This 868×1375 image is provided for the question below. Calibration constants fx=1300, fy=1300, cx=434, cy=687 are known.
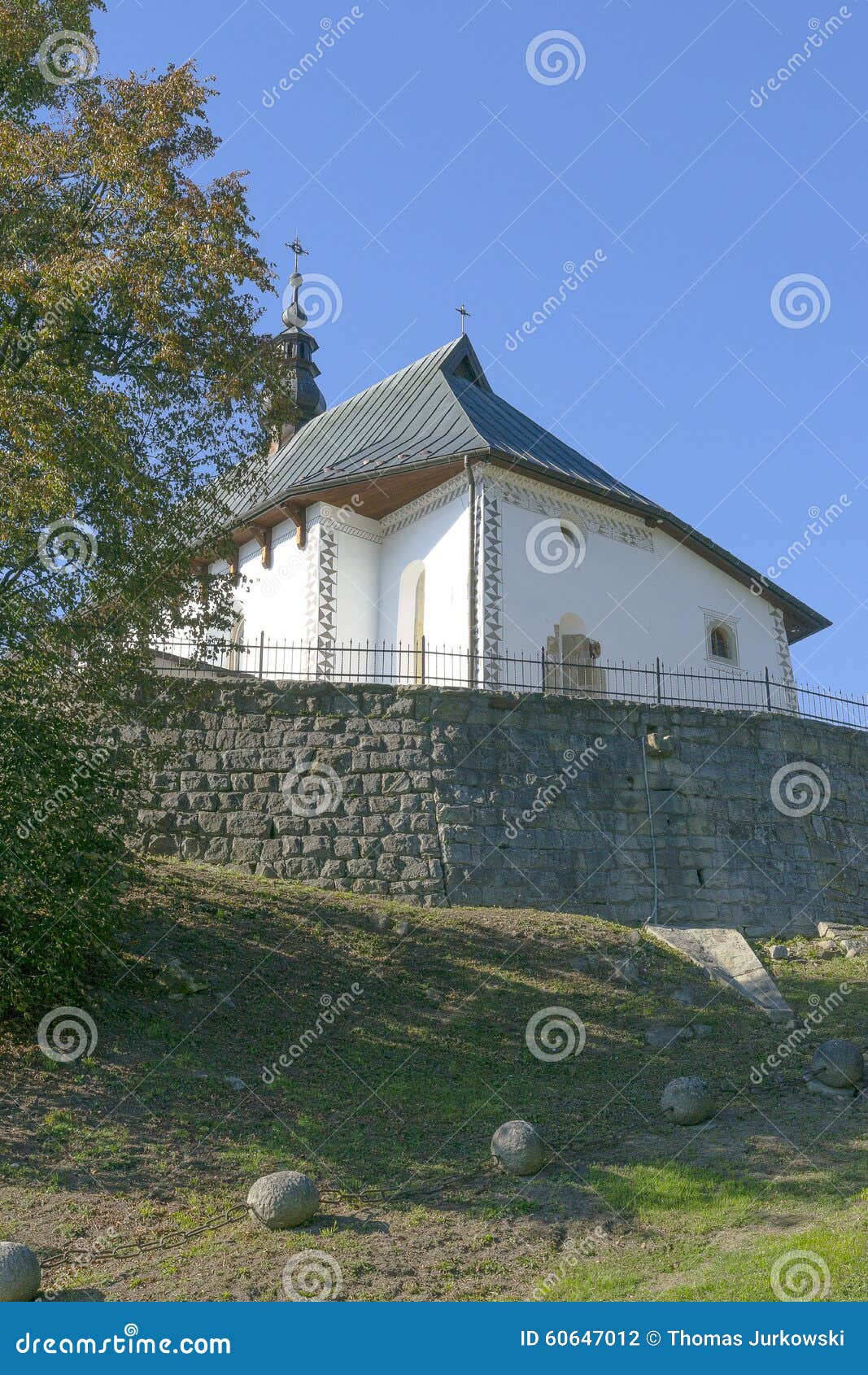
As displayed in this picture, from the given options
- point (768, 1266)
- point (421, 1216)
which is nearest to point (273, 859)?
point (421, 1216)

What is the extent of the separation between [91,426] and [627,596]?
13050 millimetres

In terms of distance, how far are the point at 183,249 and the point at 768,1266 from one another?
382 inches

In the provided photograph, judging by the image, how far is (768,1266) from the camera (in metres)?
7.66

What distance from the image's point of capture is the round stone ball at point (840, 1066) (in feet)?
36.2

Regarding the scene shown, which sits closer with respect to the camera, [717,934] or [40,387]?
[40,387]

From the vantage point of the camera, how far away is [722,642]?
82.5 feet

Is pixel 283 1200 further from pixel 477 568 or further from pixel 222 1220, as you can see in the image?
pixel 477 568

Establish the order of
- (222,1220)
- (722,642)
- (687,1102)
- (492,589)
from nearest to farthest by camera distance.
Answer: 1. (222,1220)
2. (687,1102)
3. (492,589)
4. (722,642)

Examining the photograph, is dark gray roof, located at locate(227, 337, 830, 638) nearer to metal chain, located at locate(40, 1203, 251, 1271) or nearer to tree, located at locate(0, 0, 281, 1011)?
tree, located at locate(0, 0, 281, 1011)

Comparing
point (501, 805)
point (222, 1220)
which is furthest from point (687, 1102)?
point (501, 805)

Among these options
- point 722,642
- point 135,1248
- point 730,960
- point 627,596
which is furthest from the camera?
point 722,642

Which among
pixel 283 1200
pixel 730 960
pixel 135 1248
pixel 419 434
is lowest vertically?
pixel 135 1248

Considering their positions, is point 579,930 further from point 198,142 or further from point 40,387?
point 198,142

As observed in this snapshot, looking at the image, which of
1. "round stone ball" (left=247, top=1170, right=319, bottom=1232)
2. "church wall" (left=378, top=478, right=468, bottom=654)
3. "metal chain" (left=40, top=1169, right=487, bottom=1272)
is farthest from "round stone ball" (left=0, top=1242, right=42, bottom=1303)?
"church wall" (left=378, top=478, right=468, bottom=654)
